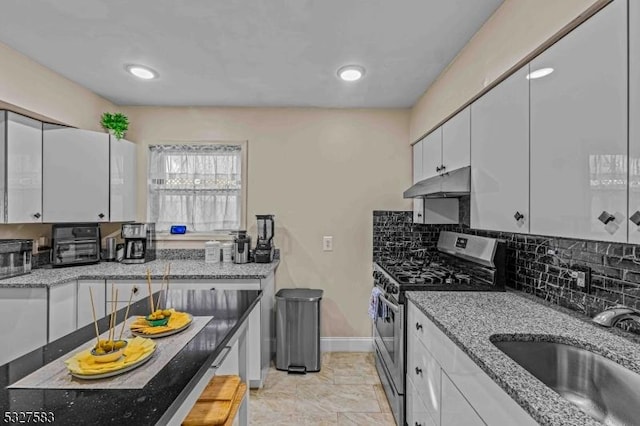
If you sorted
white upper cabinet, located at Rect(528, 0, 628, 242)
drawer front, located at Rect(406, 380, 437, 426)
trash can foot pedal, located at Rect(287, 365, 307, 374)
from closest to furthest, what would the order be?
white upper cabinet, located at Rect(528, 0, 628, 242) < drawer front, located at Rect(406, 380, 437, 426) < trash can foot pedal, located at Rect(287, 365, 307, 374)

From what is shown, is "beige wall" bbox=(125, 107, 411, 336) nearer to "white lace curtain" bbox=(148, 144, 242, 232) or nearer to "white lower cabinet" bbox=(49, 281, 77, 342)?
"white lace curtain" bbox=(148, 144, 242, 232)

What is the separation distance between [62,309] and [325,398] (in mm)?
2035

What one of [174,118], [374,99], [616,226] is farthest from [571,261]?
[174,118]

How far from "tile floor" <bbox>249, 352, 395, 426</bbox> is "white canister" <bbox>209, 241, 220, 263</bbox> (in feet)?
3.64

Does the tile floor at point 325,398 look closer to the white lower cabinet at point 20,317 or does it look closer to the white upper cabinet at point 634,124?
the white lower cabinet at point 20,317

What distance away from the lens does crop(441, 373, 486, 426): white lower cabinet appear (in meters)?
1.19

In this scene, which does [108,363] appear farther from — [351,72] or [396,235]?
[396,235]

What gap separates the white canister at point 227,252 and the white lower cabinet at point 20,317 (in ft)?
4.31

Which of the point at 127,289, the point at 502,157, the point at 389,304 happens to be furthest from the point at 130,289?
the point at 502,157

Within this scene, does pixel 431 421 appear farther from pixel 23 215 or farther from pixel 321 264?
pixel 23 215

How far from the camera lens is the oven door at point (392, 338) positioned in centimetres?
208

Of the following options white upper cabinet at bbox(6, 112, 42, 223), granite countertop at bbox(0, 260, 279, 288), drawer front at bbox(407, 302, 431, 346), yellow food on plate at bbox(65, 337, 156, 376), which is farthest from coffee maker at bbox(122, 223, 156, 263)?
drawer front at bbox(407, 302, 431, 346)

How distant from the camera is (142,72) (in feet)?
8.31

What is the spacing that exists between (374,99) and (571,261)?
207cm
